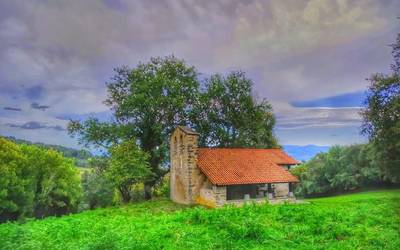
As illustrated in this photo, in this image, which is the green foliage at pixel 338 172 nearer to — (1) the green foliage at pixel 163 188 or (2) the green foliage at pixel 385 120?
(2) the green foliage at pixel 385 120

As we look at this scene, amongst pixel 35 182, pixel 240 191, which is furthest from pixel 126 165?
pixel 35 182

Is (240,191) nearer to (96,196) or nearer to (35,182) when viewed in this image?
(35,182)

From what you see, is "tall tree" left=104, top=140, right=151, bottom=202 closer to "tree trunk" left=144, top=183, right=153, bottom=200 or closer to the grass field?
"tree trunk" left=144, top=183, right=153, bottom=200

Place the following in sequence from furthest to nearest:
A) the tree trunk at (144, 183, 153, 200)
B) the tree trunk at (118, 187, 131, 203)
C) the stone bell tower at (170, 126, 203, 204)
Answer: the tree trunk at (144, 183, 153, 200) < the tree trunk at (118, 187, 131, 203) < the stone bell tower at (170, 126, 203, 204)

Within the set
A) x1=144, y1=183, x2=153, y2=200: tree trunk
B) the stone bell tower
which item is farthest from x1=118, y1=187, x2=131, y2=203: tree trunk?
the stone bell tower

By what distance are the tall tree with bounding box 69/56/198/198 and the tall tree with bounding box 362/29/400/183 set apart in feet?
59.5

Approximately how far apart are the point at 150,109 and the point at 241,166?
11917mm

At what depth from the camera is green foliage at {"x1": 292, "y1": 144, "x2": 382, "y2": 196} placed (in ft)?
165

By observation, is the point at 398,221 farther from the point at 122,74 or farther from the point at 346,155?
the point at 346,155

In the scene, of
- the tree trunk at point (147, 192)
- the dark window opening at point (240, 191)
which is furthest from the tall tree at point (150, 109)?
the dark window opening at point (240, 191)

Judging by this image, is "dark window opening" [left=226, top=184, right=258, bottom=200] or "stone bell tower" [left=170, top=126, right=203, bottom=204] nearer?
"stone bell tower" [left=170, top=126, right=203, bottom=204]

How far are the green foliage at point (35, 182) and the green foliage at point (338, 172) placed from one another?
34.5 m

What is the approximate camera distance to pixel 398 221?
16.2 m

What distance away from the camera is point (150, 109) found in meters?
40.4
